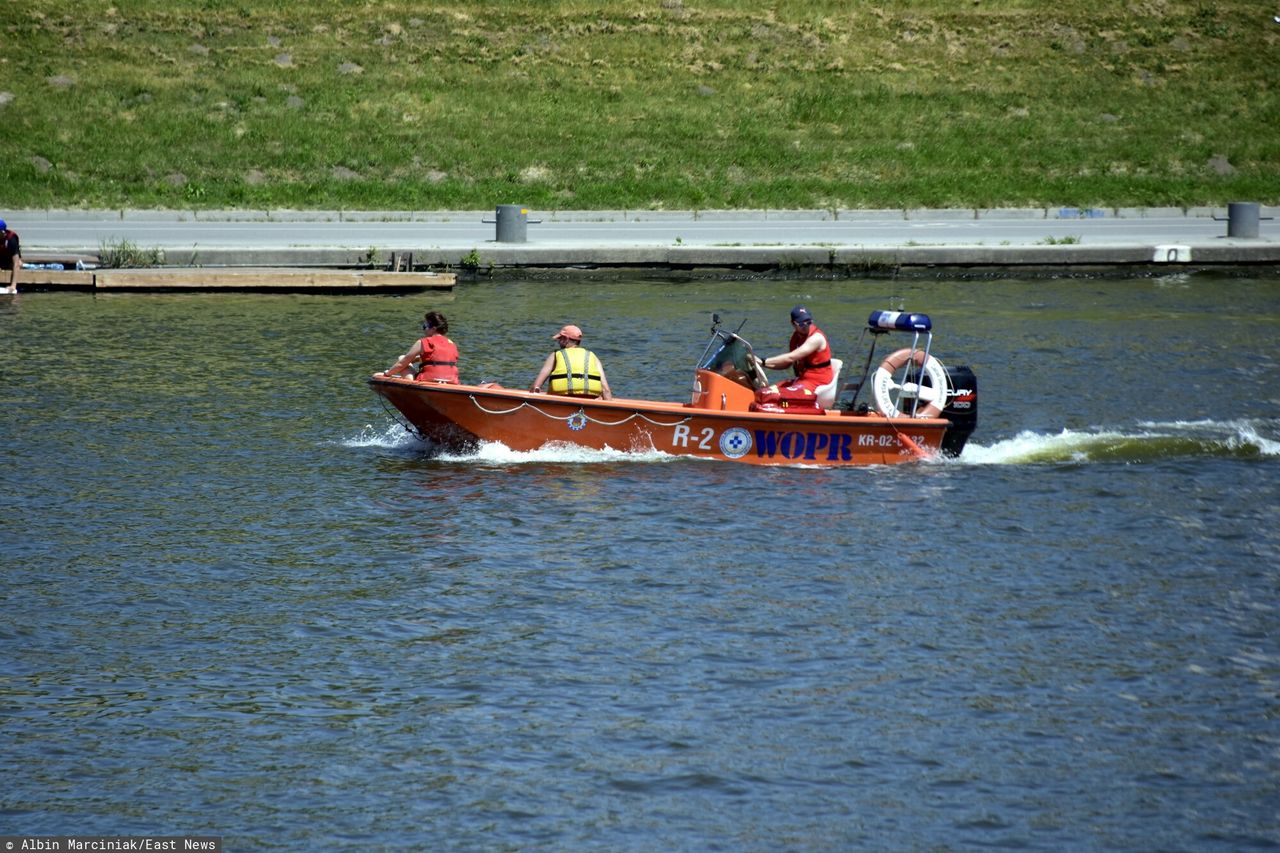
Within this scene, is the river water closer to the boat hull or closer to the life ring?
the boat hull

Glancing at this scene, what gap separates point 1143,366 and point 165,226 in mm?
22265

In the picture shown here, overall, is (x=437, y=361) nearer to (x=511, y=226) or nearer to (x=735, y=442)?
(x=735, y=442)

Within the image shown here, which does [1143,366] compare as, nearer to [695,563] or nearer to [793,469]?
[793,469]

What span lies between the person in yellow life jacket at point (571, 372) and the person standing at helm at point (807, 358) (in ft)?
5.71

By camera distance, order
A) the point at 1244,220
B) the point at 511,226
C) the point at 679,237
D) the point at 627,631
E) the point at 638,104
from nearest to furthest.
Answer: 1. the point at 627,631
2. the point at 511,226
3. the point at 1244,220
4. the point at 679,237
5. the point at 638,104

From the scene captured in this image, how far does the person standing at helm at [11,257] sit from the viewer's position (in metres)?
28.2

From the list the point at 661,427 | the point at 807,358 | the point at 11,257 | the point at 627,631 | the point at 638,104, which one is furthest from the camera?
the point at 638,104

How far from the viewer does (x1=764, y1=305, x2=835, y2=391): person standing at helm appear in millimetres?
16703

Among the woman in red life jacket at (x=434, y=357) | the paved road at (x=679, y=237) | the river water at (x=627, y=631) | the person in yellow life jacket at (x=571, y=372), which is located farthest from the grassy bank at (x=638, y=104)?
the person in yellow life jacket at (x=571, y=372)

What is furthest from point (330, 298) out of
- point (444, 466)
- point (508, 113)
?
point (508, 113)

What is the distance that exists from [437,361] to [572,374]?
57.0 inches

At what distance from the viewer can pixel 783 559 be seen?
13.6 metres

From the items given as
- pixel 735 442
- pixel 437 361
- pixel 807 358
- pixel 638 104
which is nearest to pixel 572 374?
pixel 437 361

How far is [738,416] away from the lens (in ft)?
53.6
